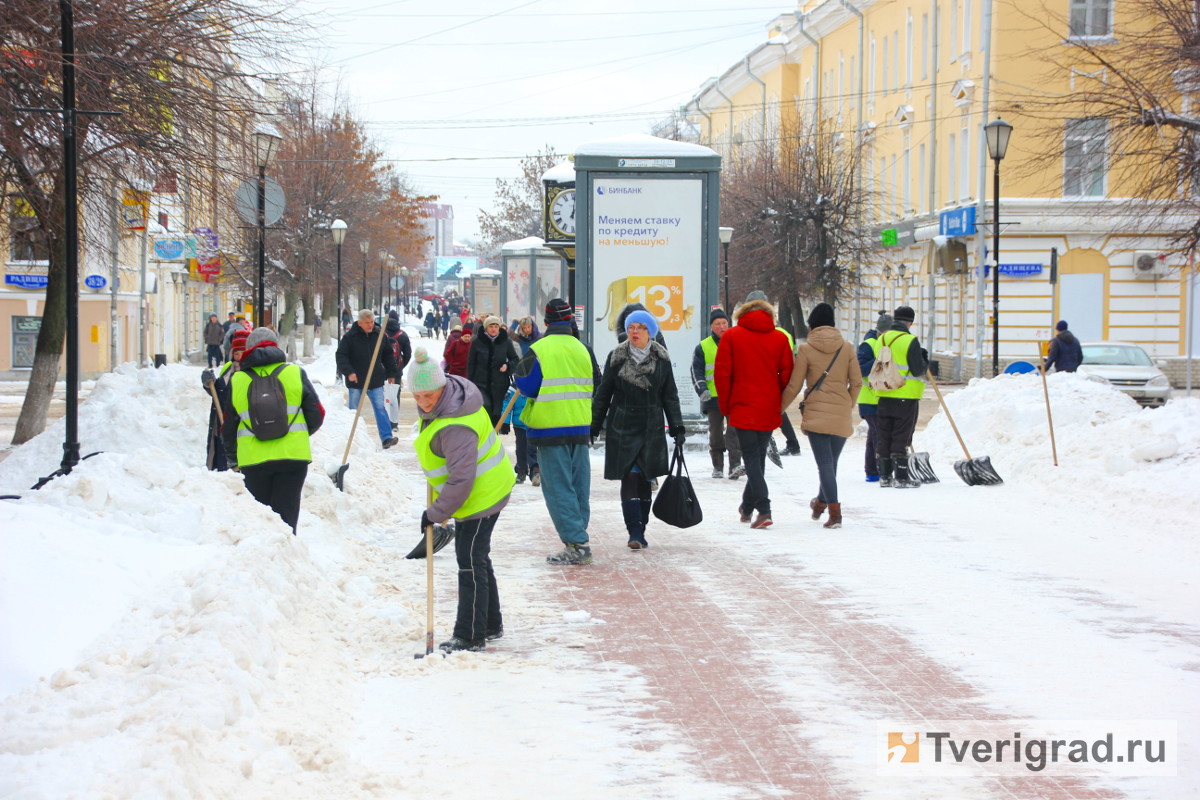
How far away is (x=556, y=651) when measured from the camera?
700cm

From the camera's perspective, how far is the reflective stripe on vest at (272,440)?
838 cm

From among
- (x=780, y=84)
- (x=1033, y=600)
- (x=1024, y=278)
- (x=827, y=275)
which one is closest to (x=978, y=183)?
(x=1024, y=278)

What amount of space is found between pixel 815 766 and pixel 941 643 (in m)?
2.14

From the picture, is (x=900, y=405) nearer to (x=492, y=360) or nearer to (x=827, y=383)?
(x=827, y=383)

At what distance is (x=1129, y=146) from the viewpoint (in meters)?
17.0

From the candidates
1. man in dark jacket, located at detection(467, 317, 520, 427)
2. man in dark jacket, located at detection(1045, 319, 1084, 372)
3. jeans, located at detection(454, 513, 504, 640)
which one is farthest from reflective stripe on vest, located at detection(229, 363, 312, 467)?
man in dark jacket, located at detection(1045, 319, 1084, 372)

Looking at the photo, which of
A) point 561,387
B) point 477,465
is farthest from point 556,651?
point 561,387

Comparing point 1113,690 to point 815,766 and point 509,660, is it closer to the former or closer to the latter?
point 815,766

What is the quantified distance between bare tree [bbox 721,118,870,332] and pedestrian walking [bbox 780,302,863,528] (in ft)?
104

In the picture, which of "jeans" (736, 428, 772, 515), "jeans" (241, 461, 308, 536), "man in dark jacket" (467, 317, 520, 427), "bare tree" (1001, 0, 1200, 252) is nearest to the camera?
"jeans" (241, 461, 308, 536)

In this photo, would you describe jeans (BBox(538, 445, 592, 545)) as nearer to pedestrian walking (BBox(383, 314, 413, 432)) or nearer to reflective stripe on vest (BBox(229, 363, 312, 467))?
reflective stripe on vest (BBox(229, 363, 312, 467))

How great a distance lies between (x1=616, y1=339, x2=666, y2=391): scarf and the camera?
33.3 feet

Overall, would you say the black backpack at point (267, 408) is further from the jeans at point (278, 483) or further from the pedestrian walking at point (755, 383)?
the pedestrian walking at point (755, 383)

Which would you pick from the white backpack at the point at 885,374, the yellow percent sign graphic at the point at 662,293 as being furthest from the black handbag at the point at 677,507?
the yellow percent sign graphic at the point at 662,293
